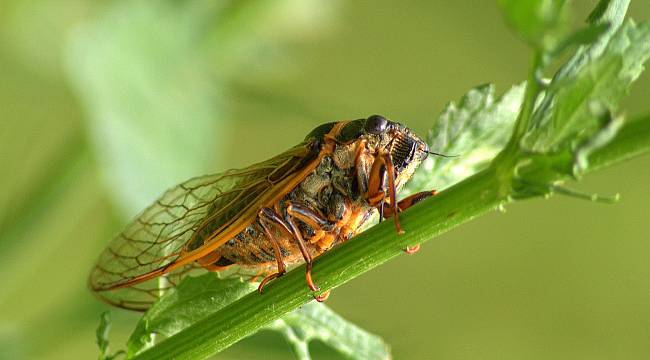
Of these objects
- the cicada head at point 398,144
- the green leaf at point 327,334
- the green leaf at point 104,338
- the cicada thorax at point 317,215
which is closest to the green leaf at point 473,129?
the cicada head at point 398,144

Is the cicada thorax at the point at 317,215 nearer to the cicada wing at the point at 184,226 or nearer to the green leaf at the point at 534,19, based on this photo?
the cicada wing at the point at 184,226

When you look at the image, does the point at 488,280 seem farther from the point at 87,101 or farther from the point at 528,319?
the point at 87,101

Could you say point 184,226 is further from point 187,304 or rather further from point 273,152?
point 273,152

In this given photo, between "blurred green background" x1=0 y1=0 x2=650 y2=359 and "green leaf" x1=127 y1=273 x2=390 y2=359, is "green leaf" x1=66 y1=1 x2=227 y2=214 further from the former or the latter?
"green leaf" x1=127 y1=273 x2=390 y2=359

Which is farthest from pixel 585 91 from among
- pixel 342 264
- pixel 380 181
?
pixel 380 181

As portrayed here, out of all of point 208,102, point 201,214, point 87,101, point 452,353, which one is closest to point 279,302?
point 201,214

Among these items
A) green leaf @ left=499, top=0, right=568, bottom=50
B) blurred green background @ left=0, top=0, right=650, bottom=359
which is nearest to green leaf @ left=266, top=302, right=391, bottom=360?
blurred green background @ left=0, top=0, right=650, bottom=359
